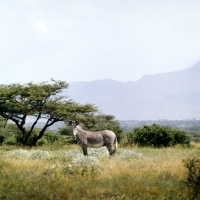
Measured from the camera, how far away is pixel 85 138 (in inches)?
702

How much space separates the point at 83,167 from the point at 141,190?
369 cm

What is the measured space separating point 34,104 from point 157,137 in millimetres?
13460

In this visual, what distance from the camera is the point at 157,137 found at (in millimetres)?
28062

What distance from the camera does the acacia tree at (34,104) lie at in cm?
3450

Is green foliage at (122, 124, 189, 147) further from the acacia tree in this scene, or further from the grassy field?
the grassy field

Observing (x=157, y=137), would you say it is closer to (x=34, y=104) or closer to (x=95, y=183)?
(x=34, y=104)

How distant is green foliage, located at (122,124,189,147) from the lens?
28.0 m

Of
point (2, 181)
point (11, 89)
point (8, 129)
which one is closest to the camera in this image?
point (2, 181)

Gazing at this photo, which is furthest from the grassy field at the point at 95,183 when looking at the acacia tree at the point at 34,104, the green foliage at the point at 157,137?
the acacia tree at the point at 34,104

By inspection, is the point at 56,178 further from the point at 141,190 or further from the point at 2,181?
the point at 141,190

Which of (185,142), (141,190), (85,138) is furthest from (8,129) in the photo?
A: (141,190)

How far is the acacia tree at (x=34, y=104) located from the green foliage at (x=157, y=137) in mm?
8747

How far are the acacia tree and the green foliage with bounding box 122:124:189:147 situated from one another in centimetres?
875

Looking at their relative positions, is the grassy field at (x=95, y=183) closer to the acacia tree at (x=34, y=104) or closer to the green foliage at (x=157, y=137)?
the green foliage at (x=157, y=137)
